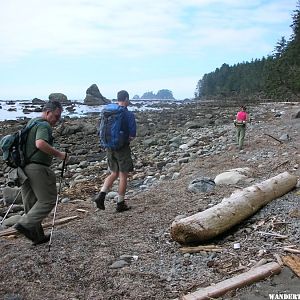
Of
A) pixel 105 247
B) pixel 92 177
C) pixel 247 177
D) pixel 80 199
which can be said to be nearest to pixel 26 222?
pixel 105 247

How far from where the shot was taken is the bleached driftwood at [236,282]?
151 inches

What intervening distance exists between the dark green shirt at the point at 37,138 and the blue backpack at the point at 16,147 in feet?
0.13

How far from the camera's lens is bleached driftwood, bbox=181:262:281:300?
3.85m

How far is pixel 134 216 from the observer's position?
690 centimetres

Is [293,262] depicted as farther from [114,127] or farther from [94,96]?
[94,96]

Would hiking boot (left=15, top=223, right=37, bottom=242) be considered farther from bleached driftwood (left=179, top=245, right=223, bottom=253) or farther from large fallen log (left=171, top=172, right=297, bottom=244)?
bleached driftwood (left=179, top=245, right=223, bottom=253)

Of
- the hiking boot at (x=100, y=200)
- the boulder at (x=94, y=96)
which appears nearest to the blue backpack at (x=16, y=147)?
the hiking boot at (x=100, y=200)

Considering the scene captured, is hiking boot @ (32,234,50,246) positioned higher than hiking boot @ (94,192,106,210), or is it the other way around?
hiking boot @ (94,192,106,210)

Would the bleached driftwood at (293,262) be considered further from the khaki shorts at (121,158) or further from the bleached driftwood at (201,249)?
the khaki shorts at (121,158)

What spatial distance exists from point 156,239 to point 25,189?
204 centimetres

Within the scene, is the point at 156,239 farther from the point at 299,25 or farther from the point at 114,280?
the point at 299,25

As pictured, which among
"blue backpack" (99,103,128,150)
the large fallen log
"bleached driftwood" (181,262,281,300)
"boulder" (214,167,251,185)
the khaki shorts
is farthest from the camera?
"boulder" (214,167,251,185)

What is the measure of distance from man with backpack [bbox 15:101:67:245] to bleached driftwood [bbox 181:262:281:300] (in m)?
2.59

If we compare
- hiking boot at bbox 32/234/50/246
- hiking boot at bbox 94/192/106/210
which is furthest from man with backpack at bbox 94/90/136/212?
hiking boot at bbox 32/234/50/246
